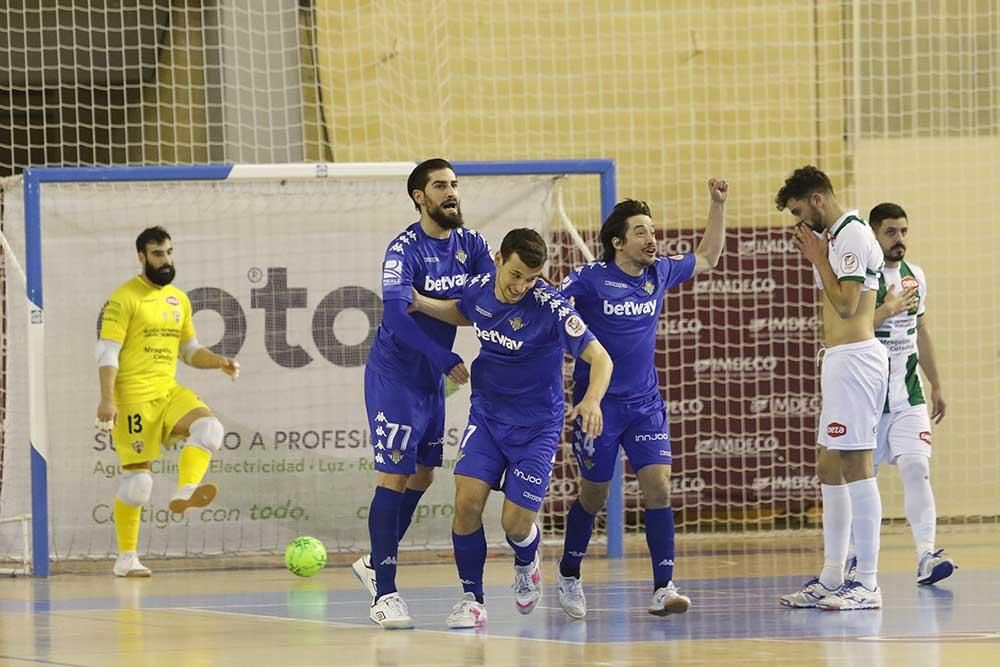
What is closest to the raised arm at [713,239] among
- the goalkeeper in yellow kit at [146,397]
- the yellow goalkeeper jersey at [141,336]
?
the goalkeeper in yellow kit at [146,397]

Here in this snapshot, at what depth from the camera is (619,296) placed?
8531 millimetres

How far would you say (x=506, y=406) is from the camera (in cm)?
784

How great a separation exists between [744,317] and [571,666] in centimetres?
933

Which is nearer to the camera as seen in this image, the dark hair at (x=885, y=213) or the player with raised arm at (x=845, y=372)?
the player with raised arm at (x=845, y=372)

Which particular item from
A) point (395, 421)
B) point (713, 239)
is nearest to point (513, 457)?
point (395, 421)

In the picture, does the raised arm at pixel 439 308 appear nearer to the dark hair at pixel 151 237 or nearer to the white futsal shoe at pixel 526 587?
the white futsal shoe at pixel 526 587

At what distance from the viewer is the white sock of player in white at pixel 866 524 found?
8398mm

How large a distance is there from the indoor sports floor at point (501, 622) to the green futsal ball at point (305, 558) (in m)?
0.08

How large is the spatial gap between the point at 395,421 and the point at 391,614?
0.91 m

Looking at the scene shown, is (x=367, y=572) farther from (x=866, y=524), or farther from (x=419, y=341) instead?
(x=866, y=524)

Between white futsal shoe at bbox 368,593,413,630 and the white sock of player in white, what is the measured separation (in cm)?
231

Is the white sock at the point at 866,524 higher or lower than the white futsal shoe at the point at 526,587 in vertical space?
higher

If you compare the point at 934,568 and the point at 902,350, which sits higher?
the point at 902,350

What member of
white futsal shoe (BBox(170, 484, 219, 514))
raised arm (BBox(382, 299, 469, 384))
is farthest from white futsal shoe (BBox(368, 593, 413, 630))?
white futsal shoe (BBox(170, 484, 219, 514))
